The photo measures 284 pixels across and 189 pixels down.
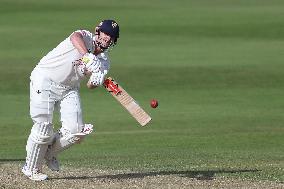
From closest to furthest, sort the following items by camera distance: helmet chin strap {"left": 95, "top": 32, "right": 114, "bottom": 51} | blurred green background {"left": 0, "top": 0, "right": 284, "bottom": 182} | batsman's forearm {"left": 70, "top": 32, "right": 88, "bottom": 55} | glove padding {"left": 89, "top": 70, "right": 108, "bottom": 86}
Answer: glove padding {"left": 89, "top": 70, "right": 108, "bottom": 86}
batsman's forearm {"left": 70, "top": 32, "right": 88, "bottom": 55}
helmet chin strap {"left": 95, "top": 32, "right": 114, "bottom": 51}
blurred green background {"left": 0, "top": 0, "right": 284, "bottom": 182}

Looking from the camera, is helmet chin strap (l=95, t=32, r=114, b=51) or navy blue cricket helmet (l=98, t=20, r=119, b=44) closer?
navy blue cricket helmet (l=98, t=20, r=119, b=44)

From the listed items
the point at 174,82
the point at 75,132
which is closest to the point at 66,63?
the point at 75,132

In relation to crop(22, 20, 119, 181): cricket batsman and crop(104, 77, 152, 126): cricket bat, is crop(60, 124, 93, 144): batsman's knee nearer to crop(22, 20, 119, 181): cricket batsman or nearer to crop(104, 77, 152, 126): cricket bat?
crop(22, 20, 119, 181): cricket batsman

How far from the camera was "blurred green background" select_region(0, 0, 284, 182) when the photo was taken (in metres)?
15.0

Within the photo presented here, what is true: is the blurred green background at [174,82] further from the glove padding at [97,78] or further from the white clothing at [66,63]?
the glove padding at [97,78]

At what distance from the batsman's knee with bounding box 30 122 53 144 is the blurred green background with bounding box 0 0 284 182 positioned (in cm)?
159

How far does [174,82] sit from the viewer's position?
A: 26.4 m

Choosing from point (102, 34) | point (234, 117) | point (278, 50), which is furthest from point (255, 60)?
point (102, 34)

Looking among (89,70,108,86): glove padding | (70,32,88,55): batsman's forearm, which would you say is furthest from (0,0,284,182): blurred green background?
(70,32,88,55): batsman's forearm

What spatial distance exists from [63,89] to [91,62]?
24.4 inches

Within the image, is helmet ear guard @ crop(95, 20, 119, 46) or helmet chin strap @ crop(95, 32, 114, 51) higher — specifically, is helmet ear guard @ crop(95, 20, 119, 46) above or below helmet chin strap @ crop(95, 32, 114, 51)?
above

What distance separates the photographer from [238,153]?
598 inches

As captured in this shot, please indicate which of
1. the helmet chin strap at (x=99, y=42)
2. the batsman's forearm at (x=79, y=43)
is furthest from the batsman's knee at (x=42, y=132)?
the helmet chin strap at (x=99, y=42)

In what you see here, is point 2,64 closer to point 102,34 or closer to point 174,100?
point 174,100
